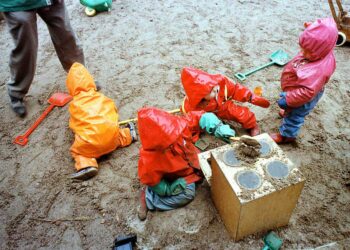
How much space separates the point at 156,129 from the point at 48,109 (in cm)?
186

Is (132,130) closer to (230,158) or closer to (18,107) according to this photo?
(230,158)

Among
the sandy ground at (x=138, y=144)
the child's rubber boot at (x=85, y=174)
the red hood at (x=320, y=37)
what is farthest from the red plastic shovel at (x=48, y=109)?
the red hood at (x=320, y=37)

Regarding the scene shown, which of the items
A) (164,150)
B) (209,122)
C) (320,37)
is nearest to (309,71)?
(320,37)

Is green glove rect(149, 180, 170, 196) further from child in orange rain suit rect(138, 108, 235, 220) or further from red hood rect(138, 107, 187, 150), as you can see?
red hood rect(138, 107, 187, 150)

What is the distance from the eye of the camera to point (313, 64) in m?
2.04

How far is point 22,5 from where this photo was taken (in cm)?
244

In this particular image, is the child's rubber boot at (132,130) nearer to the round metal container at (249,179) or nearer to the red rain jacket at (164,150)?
the red rain jacket at (164,150)

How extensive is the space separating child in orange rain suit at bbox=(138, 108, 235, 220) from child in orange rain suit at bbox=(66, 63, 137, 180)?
1.64 feet

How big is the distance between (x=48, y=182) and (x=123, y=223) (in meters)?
0.77

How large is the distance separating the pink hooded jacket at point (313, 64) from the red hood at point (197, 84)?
1.96ft

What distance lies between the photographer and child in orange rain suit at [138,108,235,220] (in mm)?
1597

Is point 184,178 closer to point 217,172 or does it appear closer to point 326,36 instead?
point 217,172

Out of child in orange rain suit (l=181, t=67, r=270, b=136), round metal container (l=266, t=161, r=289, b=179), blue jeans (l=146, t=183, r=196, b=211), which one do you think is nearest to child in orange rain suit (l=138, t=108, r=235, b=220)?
blue jeans (l=146, t=183, r=196, b=211)

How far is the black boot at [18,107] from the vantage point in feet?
9.64
